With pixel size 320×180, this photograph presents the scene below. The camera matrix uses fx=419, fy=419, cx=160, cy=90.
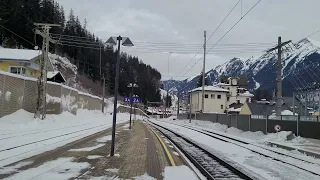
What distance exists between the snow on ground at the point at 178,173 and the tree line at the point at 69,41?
31296mm

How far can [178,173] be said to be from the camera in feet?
41.2

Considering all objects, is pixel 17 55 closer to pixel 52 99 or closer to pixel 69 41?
pixel 69 41

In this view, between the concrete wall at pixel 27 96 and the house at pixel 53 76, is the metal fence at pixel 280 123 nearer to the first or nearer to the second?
the concrete wall at pixel 27 96

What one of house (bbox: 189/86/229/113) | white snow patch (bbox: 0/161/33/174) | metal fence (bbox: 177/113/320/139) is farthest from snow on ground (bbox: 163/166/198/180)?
house (bbox: 189/86/229/113)

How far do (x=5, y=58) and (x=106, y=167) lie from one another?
57.1 metres

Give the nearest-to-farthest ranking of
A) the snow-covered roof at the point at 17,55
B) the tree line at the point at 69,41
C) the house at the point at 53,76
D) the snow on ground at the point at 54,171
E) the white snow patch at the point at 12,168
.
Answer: the snow on ground at the point at 54,171
the white snow patch at the point at 12,168
the snow-covered roof at the point at 17,55
the house at the point at 53,76
the tree line at the point at 69,41

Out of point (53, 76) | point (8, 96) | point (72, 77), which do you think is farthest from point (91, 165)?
point (72, 77)

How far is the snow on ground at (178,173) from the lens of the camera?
11.7 m

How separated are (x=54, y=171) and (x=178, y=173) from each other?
361cm

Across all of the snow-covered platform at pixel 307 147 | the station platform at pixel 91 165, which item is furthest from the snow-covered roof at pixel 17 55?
the station platform at pixel 91 165

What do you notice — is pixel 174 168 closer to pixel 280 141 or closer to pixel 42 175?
pixel 42 175

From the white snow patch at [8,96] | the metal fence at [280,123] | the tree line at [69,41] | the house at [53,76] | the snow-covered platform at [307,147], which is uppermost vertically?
the tree line at [69,41]

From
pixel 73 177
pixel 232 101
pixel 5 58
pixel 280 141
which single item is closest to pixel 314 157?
pixel 280 141

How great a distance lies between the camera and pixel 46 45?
119 feet
